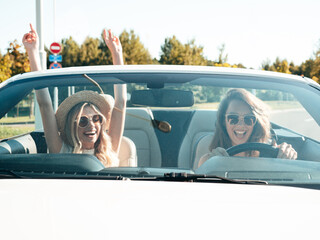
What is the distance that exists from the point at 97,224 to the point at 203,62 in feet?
→ 187

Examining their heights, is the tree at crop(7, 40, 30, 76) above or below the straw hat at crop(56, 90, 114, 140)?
above

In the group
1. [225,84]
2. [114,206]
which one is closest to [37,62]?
[225,84]

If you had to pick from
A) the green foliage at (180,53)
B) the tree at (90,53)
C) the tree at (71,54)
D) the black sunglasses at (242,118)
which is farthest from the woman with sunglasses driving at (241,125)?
the tree at (71,54)

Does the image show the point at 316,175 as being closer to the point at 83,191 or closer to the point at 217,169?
the point at 217,169

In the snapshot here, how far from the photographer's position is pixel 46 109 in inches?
113

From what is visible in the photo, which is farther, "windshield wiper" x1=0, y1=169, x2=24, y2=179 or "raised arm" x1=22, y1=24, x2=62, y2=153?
"raised arm" x1=22, y1=24, x2=62, y2=153

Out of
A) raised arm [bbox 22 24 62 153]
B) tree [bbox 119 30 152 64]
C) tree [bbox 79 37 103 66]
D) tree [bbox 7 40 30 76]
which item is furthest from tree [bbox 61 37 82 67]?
raised arm [bbox 22 24 62 153]

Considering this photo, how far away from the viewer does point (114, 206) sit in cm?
164

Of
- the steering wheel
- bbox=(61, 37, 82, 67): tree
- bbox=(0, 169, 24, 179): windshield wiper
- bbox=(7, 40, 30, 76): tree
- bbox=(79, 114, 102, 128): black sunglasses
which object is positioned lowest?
bbox=(0, 169, 24, 179): windshield wiper

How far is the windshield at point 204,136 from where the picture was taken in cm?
225

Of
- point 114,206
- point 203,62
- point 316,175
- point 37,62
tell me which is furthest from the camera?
point 203,62

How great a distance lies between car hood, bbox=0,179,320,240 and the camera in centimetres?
151

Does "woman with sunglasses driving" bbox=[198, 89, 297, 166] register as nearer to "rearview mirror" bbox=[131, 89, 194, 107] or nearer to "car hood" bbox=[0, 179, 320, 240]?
"rearview mirror" bbox=[131, 89, 194, 107]

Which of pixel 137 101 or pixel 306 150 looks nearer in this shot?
pixel 306 150
